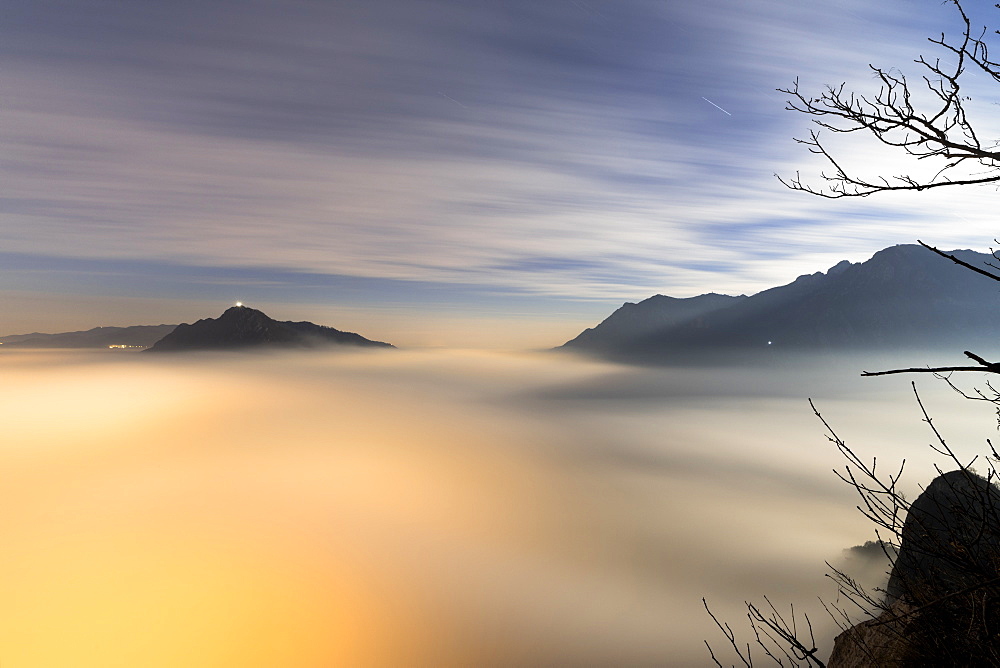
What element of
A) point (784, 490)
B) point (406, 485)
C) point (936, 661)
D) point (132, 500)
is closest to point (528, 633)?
point (936, 661)

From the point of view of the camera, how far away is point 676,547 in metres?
107

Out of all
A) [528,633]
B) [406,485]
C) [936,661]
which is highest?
[936,661]

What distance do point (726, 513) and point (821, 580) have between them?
65.1m

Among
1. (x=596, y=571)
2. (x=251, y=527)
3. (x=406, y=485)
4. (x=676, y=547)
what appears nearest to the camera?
(x=596, y=571)

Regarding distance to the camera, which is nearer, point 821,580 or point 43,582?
point 821,580

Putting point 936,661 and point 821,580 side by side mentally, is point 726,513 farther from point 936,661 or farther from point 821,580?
point 936,661

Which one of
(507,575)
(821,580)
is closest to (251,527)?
(507,575)

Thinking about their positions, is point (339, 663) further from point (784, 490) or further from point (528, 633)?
point (784, 490)

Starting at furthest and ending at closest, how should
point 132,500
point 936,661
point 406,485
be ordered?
point 406,485 → point 132,500 → point 936,661

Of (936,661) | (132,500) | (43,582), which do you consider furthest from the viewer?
(132,500)

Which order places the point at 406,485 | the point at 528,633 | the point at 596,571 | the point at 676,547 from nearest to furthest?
1. the point at 528,633
2. the point at 596,571
3. the point at 676,547
4. the point at 406,485

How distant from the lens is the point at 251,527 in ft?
435

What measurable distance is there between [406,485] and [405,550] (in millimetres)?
68141

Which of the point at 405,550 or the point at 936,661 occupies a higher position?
the point at 936,661
